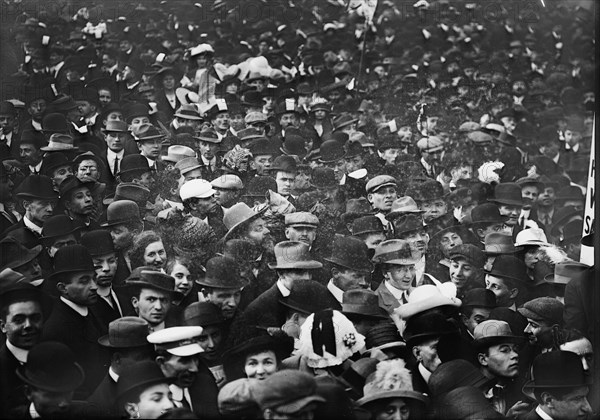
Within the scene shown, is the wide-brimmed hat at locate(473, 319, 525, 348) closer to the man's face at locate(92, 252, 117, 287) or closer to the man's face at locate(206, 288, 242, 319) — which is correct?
the man's face at locate(206, 288, 242, 319)

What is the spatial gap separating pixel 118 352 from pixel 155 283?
521 mm

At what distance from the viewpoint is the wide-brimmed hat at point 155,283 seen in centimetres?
526

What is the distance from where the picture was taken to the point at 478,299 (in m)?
5.56

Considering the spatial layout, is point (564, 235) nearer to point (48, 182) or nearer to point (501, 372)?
point (501, 372)

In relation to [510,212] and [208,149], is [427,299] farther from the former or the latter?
[208,149]

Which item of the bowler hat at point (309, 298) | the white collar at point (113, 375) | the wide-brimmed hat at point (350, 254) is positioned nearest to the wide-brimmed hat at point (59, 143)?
the white collar at point (113, 375)

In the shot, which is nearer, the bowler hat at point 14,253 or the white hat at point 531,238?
the bowler hat at point 14,253

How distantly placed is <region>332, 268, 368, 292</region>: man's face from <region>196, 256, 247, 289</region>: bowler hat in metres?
0.66

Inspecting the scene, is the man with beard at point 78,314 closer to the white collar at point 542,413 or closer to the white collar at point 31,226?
the white collar at point 31,226

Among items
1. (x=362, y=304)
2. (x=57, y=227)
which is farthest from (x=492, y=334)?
(x=57, y=227)

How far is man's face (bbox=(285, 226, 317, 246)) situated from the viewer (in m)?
5.51

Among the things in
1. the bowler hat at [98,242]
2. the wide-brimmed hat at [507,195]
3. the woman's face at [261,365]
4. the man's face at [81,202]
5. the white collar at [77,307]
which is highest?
the wide-brimmed hat at [507,195]

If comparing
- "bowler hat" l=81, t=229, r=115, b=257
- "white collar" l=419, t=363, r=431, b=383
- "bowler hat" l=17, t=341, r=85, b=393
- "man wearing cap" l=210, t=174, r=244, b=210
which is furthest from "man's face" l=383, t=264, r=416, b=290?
"bowler hat" l=17, t=341, r=85, b=393

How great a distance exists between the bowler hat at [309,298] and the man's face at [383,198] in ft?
2.51
